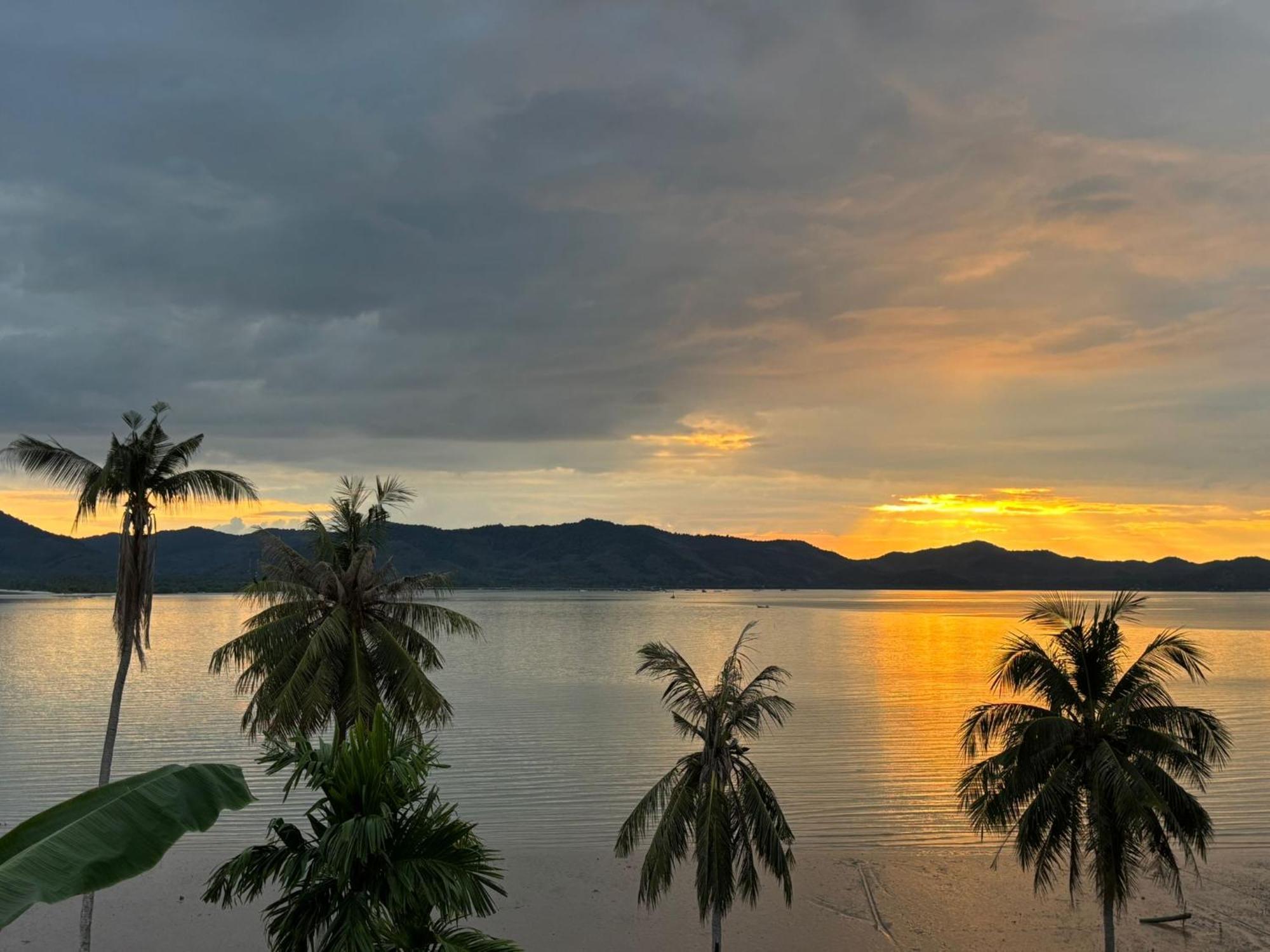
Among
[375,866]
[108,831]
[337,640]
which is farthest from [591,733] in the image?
[108,831]

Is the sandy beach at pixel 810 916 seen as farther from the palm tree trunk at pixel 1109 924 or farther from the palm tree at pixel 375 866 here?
the palm tree at pixel 375 866

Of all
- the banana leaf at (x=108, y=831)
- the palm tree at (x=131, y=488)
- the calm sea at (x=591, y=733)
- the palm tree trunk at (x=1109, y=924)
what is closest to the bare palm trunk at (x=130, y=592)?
the palm tree at (x=131, y=488)

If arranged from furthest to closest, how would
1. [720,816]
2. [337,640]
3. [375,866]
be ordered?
[337,640]
[720,816]
[375,866]

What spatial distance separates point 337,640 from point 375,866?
13.2 m

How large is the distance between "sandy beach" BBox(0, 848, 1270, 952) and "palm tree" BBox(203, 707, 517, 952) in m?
14.4

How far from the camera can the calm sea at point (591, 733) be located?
35531 mm

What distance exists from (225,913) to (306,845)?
1701cm

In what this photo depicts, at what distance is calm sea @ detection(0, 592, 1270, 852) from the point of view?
117ft

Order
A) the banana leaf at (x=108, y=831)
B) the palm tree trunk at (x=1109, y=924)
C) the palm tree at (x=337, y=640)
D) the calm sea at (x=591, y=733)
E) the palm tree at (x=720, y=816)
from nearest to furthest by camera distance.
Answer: the banana leaf at (x=108, y=831) < the palm tree at (x=720, y=816) < the palm tree trunk at (x=1109, y=924) < the palm tree at (x=337, y=640) < the calm sea at (x=591, y=733)

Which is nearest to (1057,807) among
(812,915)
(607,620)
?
(812,915)

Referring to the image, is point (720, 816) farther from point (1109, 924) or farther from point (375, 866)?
point (375, 866)

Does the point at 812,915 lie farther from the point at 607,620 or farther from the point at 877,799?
the point at 607,620

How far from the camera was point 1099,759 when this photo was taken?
18797mm

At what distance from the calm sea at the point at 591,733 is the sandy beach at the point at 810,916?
4.32 meters
